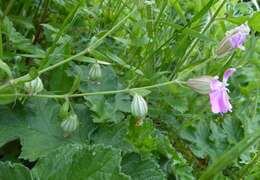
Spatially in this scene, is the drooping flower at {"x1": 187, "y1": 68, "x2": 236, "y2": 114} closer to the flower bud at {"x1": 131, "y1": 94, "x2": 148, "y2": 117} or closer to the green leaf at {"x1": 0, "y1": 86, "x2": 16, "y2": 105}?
the flower bud at {"x1": 131, "y1": 94, "x2": 148, "y2": 117}

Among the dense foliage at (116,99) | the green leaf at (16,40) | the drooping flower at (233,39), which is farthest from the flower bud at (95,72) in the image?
the drooping flower at (233,39)

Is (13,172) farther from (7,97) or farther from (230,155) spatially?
(230,155)

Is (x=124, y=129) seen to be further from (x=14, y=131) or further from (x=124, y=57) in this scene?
(x=124, y=57)

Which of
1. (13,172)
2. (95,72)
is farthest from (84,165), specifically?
(95,72)

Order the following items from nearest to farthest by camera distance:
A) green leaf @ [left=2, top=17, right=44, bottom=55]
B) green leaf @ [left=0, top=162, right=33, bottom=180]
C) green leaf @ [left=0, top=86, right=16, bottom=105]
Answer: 1. green leaf @ [left=0, top=162, right=33, bottom=180]
2. green leaf @ [left=0, top=86, right=16, bottom=105]
3. green leaf @ [left=2, top=17, right=44, bottom=55]

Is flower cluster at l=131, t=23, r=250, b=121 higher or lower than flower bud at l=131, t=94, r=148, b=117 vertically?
higher

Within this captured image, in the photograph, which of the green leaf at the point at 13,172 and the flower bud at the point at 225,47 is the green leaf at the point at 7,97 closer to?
the green leaf at the point at 13,172

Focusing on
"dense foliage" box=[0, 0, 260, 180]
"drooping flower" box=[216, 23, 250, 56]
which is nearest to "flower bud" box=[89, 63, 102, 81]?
"dense foliage" box=[0, 0, 260, 180]

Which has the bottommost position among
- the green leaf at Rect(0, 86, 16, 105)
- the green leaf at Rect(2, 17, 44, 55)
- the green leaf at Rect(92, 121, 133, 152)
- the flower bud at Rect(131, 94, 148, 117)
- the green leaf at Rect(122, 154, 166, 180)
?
the green leaf at Rect(122, 154, 166, 180)
